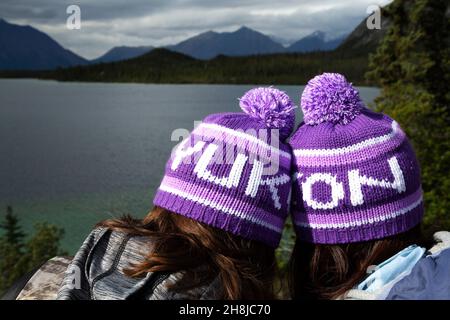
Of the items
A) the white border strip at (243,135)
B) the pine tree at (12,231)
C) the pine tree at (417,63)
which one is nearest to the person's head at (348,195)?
the white border strip at (243,135)

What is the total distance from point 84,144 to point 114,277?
22003 mm

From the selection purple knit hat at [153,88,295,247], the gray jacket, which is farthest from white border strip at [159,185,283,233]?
the gray jacket

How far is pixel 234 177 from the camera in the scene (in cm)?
171

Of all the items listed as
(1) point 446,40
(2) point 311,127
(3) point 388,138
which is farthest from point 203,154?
(1) point 446,40

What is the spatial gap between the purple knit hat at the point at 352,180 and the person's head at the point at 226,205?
0.08 meters

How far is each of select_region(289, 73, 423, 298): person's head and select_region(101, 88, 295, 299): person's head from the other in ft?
0.32

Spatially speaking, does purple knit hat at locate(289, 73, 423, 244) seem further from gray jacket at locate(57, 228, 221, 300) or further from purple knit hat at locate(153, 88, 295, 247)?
gray jacket at locate(57, 228, 221, 300)

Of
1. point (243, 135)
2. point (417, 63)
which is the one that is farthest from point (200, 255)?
point (417, 63)

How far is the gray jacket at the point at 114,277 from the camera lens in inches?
61.3

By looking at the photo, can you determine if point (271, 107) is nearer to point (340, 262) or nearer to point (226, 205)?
point (226, 205)

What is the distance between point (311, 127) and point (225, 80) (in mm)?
24385

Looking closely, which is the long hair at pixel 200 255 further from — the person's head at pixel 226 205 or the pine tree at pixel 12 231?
the pine tree at pixel 12 231

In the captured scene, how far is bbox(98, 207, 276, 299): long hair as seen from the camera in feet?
5.29
